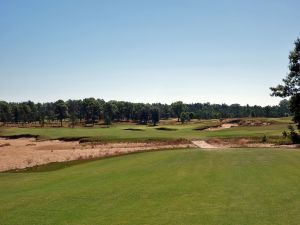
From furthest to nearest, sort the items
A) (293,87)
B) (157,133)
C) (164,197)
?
(157,133) < (293,87) < (164,197)

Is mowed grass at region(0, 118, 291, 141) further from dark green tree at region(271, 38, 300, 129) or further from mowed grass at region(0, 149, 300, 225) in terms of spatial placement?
mowed grass at region(0, 149, 300, 225)

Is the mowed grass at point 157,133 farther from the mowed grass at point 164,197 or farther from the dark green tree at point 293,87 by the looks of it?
the mowed grass at point 164,197

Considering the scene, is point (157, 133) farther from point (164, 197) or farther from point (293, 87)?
point (164, 197)

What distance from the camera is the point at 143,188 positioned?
21.9 metres

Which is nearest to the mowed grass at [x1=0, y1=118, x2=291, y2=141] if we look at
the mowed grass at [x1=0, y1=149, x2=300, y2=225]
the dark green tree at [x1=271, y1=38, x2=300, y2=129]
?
the dark green tree at [x1=271, y1=38, x2=300, y2=129]

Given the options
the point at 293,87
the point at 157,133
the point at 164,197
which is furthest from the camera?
the point at 157,133

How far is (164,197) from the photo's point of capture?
1931cm

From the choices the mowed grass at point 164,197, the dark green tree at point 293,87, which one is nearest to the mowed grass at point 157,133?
the dark green tree at point 293,87

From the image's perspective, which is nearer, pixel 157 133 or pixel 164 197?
pixel 164 197

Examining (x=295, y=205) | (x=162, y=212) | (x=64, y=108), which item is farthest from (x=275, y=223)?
(x=64, y=108)

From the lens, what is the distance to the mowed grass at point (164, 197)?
1544cm

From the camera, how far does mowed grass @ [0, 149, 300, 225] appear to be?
15.4m

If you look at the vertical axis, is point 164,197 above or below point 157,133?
below

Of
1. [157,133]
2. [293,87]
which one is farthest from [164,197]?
[157,133]
